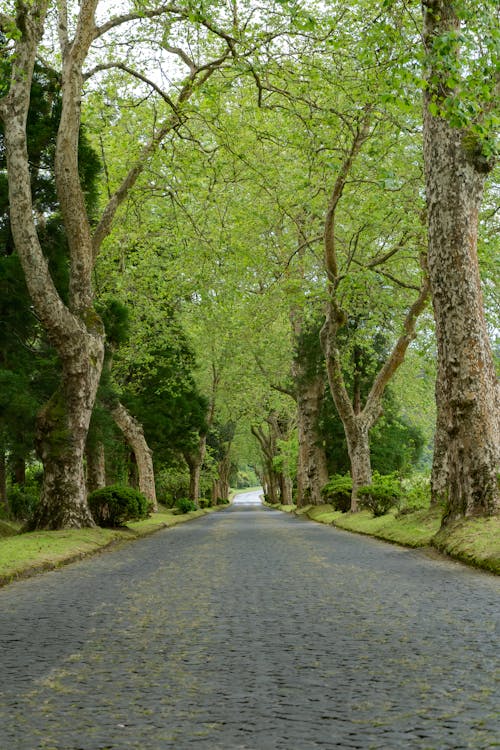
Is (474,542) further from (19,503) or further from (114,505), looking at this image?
(19,503)

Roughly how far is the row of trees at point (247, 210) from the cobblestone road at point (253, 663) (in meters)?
5.61

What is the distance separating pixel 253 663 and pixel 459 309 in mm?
9172

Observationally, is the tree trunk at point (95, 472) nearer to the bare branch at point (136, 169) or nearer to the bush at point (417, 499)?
the bare branch at point (136, 169)

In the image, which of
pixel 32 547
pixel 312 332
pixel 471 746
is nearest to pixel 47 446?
pixel 32 547

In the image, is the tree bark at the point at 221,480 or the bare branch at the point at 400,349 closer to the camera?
the bare branch at the point at 400,349

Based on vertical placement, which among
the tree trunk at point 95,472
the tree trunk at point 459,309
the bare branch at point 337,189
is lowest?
the tree trunk at point 95,472

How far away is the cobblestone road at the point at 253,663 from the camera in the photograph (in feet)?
10.4

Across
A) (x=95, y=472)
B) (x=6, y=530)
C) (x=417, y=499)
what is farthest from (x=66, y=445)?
(x=95, y=472)

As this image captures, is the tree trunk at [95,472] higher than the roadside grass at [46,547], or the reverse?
the tree trunk at [95,472]

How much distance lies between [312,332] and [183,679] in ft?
95.8

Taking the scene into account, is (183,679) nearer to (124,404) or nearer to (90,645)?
(90,645)

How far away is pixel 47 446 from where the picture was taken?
54.1 ft

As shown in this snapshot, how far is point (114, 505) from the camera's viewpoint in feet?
63.6

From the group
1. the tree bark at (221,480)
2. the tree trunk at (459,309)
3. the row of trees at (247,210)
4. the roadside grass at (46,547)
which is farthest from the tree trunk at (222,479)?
the tree trunk at (459,309)
